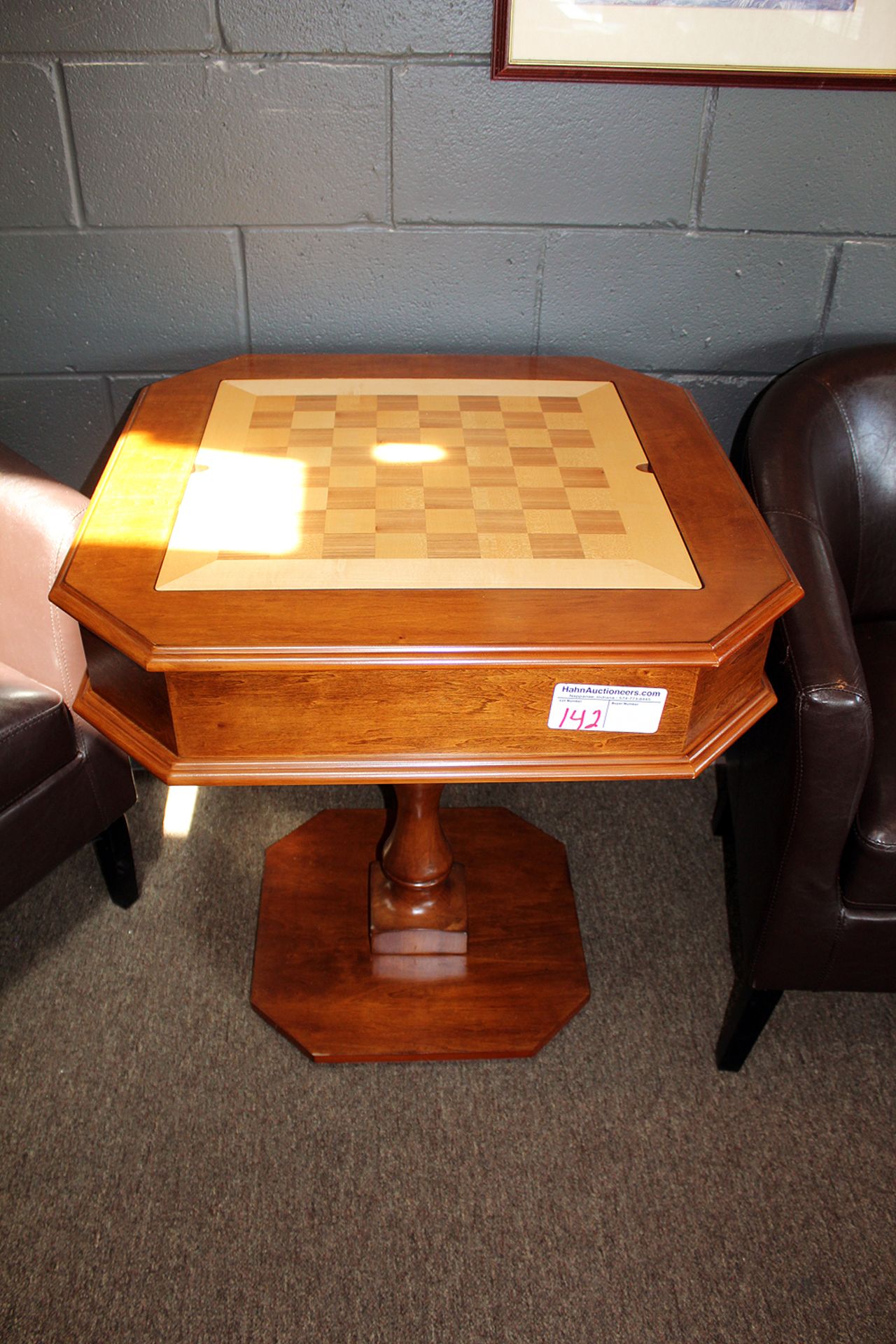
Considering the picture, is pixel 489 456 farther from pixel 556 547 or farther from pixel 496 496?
pixel 556 547

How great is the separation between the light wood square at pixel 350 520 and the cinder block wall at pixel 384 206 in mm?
714

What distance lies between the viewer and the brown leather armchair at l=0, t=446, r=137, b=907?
1.54 metres

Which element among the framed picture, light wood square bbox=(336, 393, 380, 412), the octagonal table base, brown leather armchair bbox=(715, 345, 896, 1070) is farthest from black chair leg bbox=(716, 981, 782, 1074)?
the framed picture

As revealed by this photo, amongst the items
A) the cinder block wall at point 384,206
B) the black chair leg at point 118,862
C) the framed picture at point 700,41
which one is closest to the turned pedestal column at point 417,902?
the black chair leg at point 118,862

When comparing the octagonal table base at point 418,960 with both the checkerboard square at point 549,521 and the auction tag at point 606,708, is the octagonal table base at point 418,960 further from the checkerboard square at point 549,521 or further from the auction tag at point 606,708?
the checkerboard square at point 549,521

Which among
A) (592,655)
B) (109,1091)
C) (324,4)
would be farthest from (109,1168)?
(324,4)

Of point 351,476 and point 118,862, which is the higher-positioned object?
point 351,476

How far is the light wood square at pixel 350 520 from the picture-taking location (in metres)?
1.33

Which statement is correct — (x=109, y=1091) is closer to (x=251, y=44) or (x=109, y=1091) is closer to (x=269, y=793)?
(x=269, y=793)

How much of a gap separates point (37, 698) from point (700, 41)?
1527 millimetres

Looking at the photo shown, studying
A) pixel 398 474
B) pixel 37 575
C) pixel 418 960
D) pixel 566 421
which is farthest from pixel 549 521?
pixel 418 960

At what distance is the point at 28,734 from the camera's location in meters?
1.55

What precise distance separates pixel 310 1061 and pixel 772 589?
110 centimetres

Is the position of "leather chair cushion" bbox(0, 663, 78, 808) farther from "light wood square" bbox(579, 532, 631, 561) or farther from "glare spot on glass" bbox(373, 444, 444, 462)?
"light wood square" bbox(579, 532, 631, 561)
